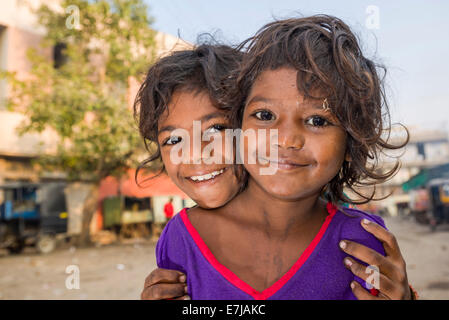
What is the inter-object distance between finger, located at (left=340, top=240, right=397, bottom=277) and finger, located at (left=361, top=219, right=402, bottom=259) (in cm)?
4

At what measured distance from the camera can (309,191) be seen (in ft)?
4.18

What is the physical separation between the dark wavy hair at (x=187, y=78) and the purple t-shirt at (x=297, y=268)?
15.4 inches

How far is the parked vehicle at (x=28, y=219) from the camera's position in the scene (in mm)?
10430

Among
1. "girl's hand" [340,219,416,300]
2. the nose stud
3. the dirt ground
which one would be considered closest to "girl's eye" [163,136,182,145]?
the nose stud

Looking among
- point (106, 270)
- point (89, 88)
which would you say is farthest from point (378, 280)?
point (89, 88)

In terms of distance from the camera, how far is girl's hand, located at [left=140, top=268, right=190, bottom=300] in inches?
50.0

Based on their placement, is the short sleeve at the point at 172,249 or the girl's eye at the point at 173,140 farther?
the girl's eye at the point at 173,140

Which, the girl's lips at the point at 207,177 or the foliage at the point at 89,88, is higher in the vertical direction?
the foliage at the point at 89,88

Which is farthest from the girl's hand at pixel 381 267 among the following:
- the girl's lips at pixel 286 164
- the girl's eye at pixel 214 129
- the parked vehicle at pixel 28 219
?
the parked vehicle at pixel 28 219

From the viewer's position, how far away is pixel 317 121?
124 centimetres

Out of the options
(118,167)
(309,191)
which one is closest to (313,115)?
(309,191)

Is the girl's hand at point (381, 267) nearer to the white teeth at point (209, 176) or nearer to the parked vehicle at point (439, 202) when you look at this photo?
the white teeth at point (209, 176)
